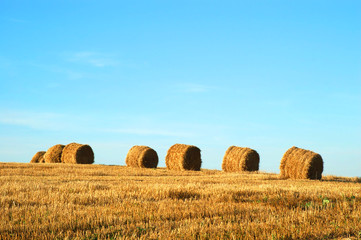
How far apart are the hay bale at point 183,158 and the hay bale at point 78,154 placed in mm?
10019

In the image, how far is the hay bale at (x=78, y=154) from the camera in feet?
114

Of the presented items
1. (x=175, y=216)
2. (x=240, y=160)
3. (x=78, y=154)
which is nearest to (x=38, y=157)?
(x=78, y=154)

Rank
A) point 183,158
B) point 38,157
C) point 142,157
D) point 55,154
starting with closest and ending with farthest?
point 183,158 < point 142,157 < point 55,154 < point 38,157

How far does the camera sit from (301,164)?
68.7ft

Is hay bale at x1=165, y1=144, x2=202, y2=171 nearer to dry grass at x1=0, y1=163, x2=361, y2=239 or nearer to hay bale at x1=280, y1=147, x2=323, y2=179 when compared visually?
hay bale at x1=280, y1=147, x2=323, y2=179

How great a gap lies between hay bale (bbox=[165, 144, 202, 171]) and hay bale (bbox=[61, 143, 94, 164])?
10019 mm

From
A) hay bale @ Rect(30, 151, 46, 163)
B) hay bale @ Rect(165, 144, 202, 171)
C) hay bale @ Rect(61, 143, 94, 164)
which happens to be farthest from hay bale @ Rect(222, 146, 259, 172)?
hay bale @ Rect(30, 151, 46, 163)

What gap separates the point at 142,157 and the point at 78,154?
7.98 metres

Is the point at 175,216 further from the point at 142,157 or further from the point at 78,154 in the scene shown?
the point at 78,154

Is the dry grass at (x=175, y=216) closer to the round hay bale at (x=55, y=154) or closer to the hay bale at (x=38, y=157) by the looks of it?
the round hay bale at (x=55, y=154)

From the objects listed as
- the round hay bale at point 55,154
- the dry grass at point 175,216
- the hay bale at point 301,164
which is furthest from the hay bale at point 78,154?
the dry grass at point 175,216

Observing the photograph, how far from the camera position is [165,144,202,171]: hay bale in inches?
1080

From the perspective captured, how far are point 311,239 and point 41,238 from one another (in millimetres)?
4395

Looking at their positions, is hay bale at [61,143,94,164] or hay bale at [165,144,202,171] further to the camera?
hay bale at [61,143,94,164]
